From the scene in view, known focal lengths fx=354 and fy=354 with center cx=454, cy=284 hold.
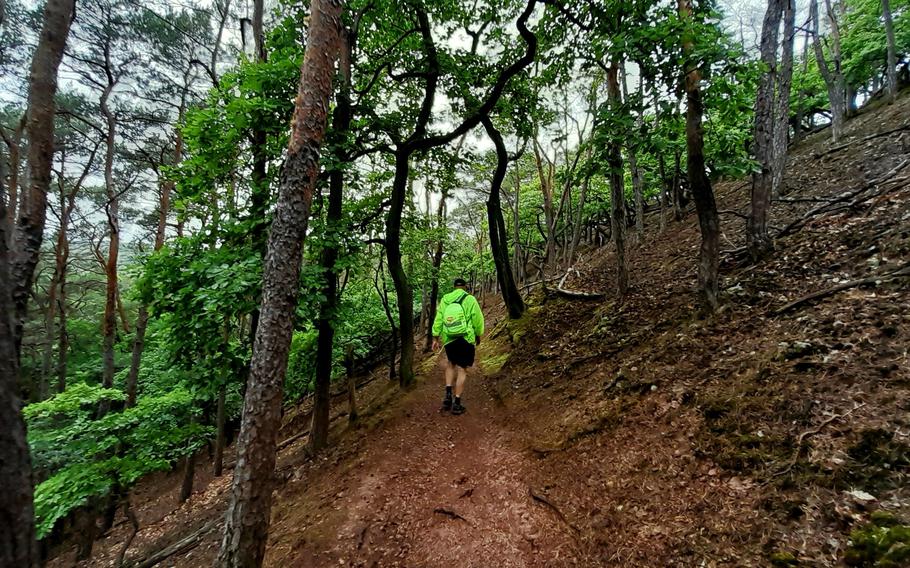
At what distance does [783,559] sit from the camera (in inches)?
81.9

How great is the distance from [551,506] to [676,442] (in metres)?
1.36

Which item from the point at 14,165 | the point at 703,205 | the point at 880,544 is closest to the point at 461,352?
the point at 703,205

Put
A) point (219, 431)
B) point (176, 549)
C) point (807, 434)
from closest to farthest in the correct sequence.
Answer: point (807, 434) < point (176, 549) < point (219, 431)

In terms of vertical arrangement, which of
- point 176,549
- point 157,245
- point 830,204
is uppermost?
point 157,245

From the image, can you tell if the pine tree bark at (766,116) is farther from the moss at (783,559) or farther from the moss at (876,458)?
the moss at (783,559)

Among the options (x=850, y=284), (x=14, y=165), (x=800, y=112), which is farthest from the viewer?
(x=800, y=112)

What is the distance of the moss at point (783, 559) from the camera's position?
204 cm

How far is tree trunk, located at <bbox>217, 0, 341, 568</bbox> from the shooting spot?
279cm

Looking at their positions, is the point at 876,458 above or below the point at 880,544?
above

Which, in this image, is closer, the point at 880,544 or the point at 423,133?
the point at 880,544

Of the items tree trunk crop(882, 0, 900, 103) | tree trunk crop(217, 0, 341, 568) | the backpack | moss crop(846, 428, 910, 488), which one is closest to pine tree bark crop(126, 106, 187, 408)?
the backpack

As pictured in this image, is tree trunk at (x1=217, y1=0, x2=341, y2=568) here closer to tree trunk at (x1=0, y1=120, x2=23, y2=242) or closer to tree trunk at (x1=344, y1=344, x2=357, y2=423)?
tree trunk at (x1=344, y1=344, x2=357, y2=423)

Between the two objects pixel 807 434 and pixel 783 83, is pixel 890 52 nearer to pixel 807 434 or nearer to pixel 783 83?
pixel 783 83

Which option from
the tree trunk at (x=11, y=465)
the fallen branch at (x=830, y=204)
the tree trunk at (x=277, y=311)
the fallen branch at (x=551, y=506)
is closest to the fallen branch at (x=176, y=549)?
the tree trunk at (x=277, y=311)
